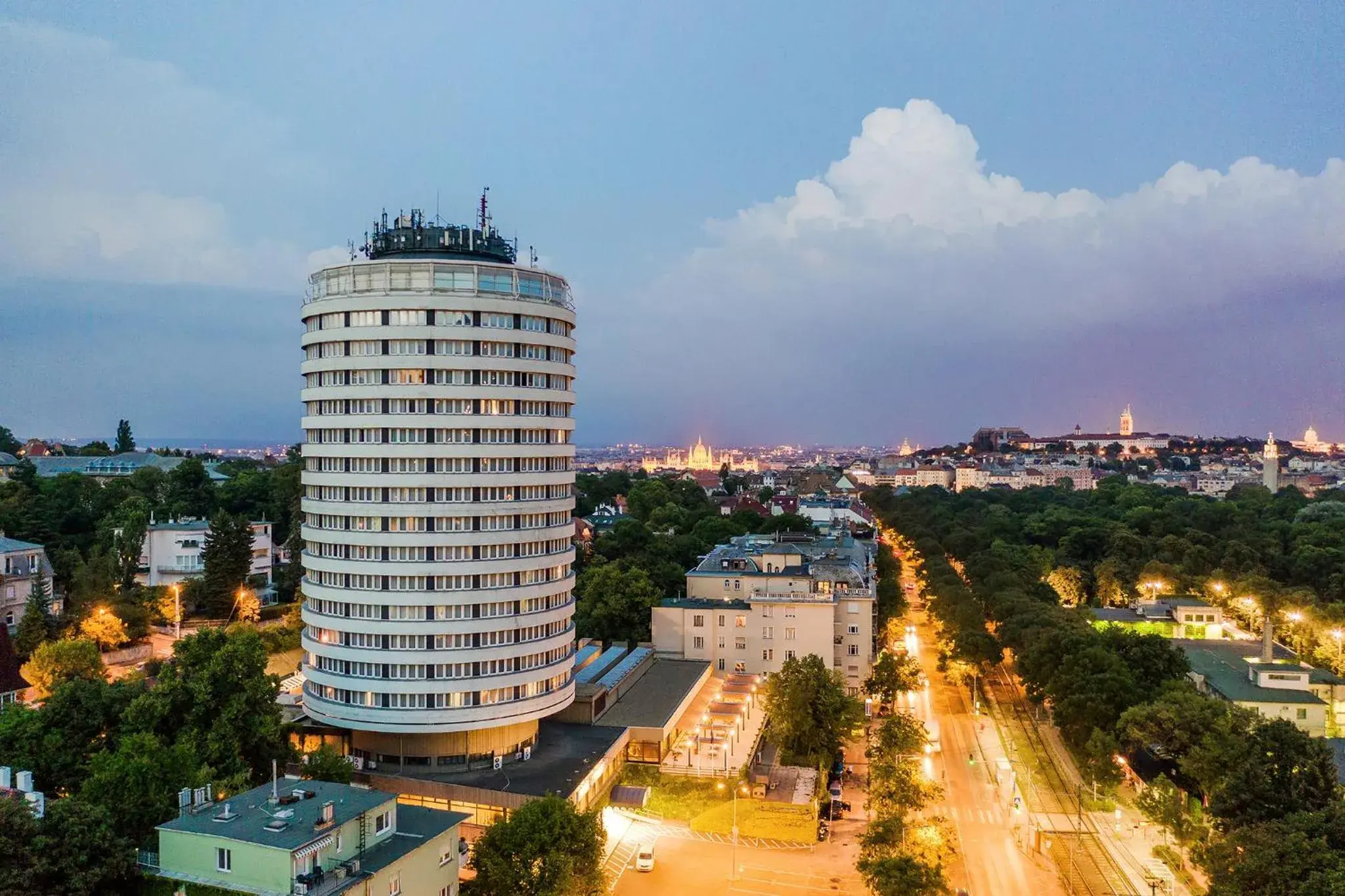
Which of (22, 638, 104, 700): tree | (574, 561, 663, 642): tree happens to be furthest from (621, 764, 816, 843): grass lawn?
(22, 638, 104, 700): tree

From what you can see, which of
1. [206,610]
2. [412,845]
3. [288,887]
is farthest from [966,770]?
[206,610]

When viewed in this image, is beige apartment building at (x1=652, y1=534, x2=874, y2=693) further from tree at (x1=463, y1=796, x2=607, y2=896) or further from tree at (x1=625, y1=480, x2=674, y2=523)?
tree at (x1=625, y1=480, x2=674, y2=523)

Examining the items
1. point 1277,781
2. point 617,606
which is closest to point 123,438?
point 617,606

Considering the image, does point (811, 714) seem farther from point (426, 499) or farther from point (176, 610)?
point (176, 610)

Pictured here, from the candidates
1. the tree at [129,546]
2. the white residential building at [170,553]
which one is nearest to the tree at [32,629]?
the tree at [129,546]

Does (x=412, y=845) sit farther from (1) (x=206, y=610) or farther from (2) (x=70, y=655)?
(1) (x=206, y=610)
